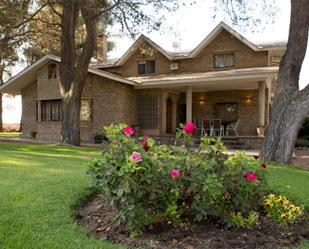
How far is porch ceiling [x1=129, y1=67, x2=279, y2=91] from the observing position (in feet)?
50.4

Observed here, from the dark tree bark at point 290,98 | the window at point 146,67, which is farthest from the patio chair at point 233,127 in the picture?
the dark tree bark at point 290,98

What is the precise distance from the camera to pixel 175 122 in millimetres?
20922

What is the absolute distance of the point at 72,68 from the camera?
15.8 m

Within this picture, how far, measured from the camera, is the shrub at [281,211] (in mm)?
4184

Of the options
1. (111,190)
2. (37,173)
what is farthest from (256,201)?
(37,173)

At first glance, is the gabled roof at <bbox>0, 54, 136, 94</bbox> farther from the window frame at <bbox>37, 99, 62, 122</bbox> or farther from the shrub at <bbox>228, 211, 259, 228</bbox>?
the shrub at <bbox>228, 211, 259, 228</bbox>

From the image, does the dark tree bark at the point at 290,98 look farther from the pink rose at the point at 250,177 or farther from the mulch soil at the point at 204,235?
the pink rose at the point at 250,177

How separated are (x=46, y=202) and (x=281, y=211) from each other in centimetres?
308

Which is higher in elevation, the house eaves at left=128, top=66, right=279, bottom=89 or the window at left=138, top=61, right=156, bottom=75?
the window at left=138, top=61, right=156, bottom=75

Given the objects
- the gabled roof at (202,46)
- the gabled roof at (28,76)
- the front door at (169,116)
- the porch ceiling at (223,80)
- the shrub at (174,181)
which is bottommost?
the shrub at (174,181)

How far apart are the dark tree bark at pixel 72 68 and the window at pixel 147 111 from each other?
180 inches

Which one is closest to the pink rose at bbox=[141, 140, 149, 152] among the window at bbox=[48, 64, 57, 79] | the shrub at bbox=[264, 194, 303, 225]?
the shrub at bbox=[264, 194, 303, 225]

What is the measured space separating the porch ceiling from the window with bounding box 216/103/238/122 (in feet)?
3.41

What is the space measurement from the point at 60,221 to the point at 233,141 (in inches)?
525
